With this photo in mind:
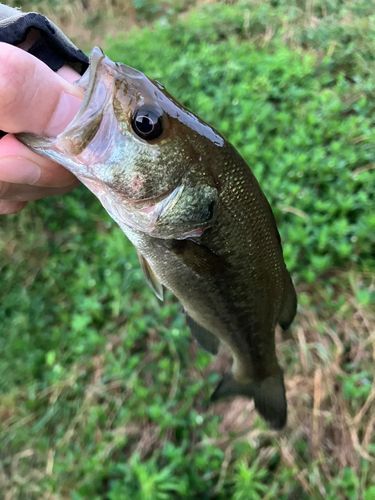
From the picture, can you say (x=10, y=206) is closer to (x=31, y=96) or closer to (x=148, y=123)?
(x=31, y=96)

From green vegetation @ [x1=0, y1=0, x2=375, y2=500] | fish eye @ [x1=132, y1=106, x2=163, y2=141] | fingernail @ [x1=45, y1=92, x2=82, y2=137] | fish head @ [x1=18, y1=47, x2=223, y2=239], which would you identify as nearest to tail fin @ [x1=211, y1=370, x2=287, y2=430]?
green vegetation @ [x1=0, y1=0, x2=375, y2=500]

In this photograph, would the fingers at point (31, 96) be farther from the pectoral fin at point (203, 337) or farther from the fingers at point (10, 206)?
the pectoral fin at point (203, 337)

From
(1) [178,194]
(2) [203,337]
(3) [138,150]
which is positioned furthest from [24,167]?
(2) [203,337]

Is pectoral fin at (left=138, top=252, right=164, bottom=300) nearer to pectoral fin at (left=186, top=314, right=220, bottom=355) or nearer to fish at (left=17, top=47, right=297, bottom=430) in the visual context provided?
fish at (left=17, top=47, right=297, bottom=430)

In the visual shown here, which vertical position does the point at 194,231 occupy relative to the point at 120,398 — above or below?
above

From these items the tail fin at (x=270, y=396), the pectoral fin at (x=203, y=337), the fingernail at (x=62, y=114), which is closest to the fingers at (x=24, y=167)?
the fingernail at (x=62, y=114)

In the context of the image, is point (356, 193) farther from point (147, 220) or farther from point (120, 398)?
point (120, 398)

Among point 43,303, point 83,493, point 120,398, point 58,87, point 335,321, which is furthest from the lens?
point 43,303

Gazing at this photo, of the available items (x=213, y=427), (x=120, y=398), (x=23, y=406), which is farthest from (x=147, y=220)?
(x=23, y=406)
